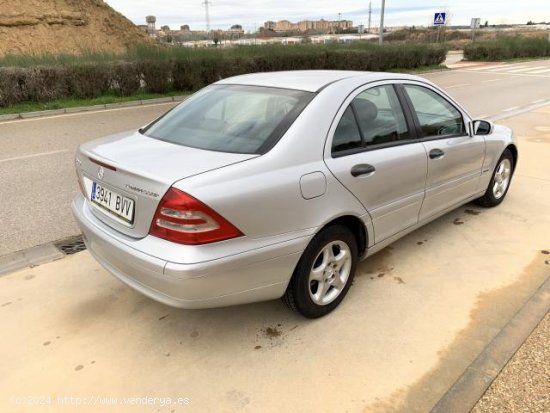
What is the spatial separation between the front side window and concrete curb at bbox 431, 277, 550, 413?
1.46 m

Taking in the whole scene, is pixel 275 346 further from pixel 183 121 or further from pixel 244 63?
pixel 244 63

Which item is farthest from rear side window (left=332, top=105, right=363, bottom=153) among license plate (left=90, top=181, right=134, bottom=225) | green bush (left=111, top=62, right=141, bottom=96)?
green bush (left=111, top=62, right=141, bottom=96)

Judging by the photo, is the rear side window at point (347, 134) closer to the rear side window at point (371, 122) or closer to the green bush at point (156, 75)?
the rear side window at point (371, 122)

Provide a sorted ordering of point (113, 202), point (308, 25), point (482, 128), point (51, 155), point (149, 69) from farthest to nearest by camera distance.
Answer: point (308, 25) → point (149, 69) → point (51, 155) → point (482, 128) → point (113, 202)

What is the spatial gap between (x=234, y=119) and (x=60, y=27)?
27.3m

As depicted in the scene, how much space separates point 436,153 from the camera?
3.68 meters

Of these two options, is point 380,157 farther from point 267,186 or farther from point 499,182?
point 499,182

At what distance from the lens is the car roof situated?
125 inches

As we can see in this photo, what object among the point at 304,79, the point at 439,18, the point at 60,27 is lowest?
the point at 304,79

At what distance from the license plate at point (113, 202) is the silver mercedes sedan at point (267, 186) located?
11 millimetres

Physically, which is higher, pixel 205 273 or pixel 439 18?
pixel 439 18

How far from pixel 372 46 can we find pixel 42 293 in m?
22.7
